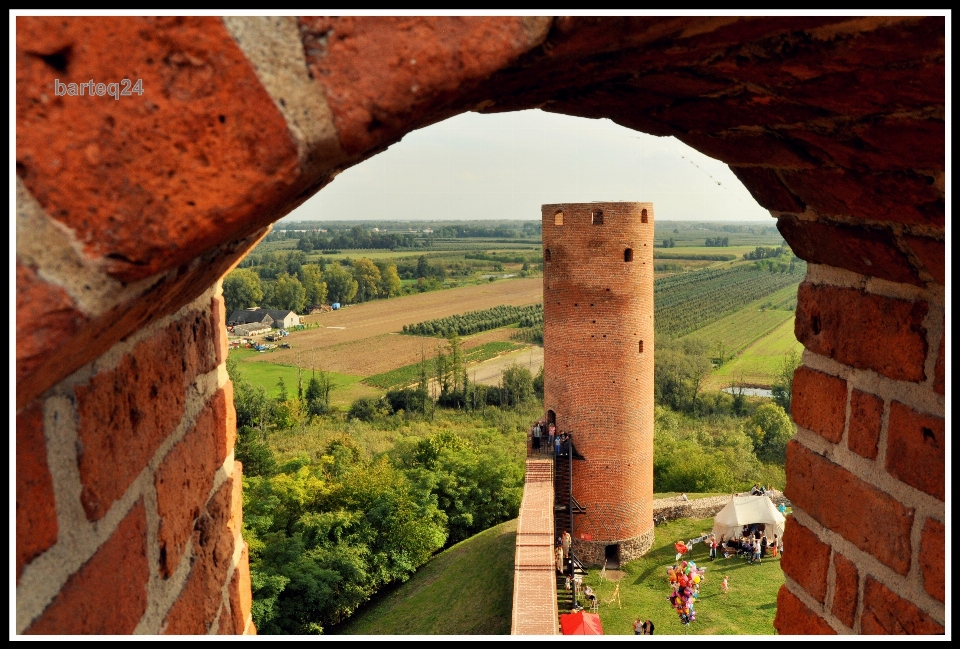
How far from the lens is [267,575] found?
16.0 m

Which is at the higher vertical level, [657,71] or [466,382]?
[657,71]

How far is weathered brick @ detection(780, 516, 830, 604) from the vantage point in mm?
1571

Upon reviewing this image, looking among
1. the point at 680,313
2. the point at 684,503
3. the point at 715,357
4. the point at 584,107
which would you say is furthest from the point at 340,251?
the point at 584,107

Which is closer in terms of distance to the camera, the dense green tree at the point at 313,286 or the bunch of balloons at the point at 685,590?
the bunch of balloons at the point at 685,590

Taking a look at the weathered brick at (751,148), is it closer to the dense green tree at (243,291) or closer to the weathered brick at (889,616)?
the weathered brick at (889,616)

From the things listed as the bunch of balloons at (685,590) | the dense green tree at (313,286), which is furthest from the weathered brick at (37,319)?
the dense green tree at (313,286)

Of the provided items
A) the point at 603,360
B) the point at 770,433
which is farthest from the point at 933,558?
the point at 770,433

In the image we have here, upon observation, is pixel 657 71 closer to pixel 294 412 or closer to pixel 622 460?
pixel 622 460

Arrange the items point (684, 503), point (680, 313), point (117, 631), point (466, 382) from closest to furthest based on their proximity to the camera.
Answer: point (117, 631)
point (684, 503)
point (466, 382)
point (680, 313)

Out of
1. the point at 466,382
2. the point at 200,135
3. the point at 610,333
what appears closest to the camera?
the point at 200,135

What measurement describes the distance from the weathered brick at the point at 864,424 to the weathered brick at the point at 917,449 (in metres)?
0.04

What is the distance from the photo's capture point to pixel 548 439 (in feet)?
53.0

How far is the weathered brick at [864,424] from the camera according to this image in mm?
1423

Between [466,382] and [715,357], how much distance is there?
63.8ft
